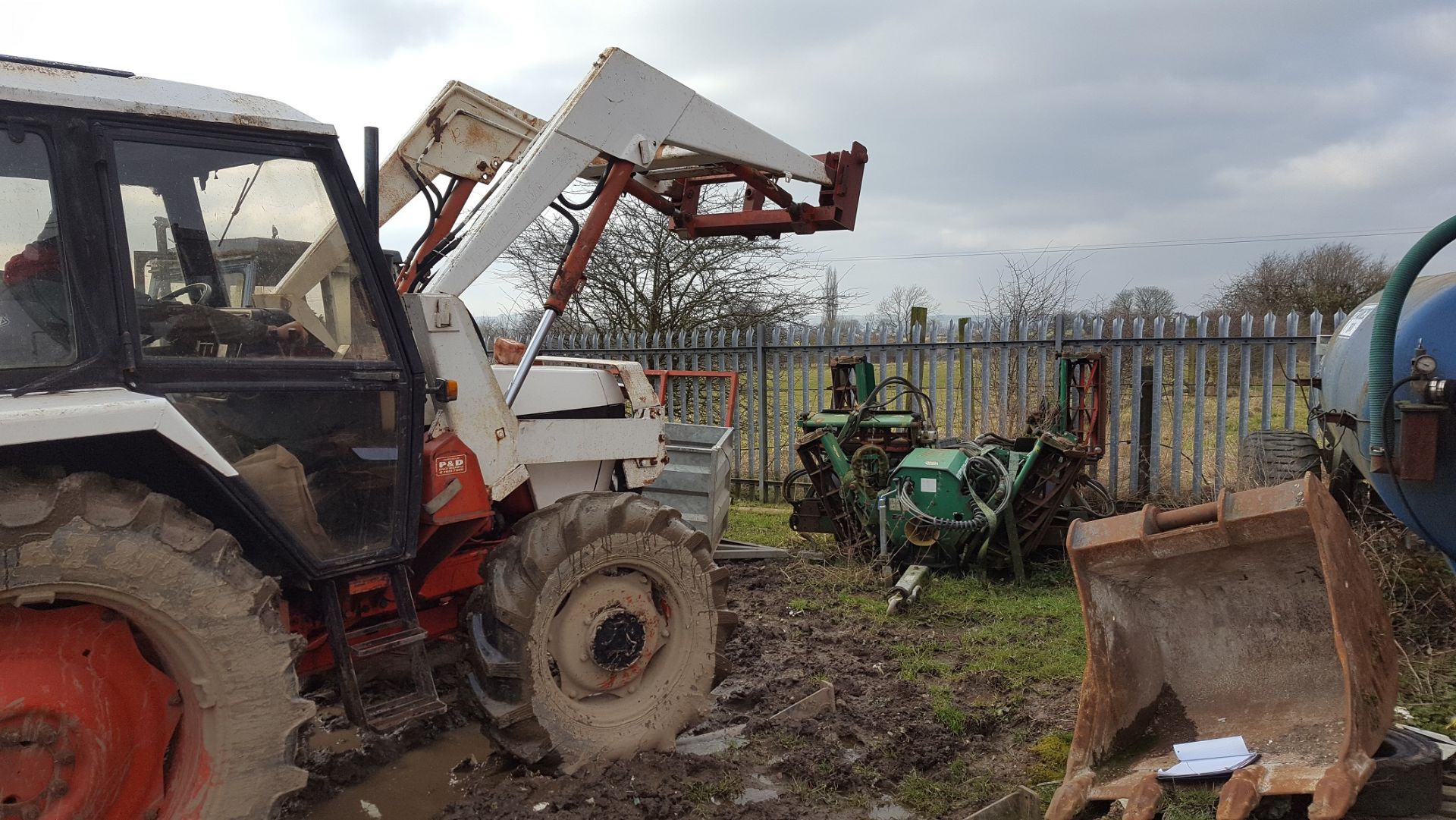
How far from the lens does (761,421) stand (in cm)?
970

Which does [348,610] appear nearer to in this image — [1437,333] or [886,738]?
[886,738]

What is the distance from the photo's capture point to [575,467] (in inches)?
155

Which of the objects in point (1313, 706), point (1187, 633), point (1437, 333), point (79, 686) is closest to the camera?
point (79, 686)

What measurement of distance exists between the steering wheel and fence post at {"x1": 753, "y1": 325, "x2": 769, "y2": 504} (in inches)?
279

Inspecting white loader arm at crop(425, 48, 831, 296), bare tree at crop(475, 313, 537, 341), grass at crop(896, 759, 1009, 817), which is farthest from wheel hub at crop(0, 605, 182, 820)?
bare tree at crop(475, 313, 537, 341)

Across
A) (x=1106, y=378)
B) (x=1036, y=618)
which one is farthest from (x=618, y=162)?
(x=1106, y=378)

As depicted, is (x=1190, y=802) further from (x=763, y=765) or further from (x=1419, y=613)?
(x=1419, y=613)

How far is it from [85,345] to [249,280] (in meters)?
0.49

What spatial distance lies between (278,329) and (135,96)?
741 mm

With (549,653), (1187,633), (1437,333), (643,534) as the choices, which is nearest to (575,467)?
(643,534)

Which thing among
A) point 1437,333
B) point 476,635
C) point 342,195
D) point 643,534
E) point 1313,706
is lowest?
point 1313,706

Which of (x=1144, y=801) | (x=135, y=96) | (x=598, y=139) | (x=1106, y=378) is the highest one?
(x=598, y=139)

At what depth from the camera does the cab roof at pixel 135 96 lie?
2.47 metres

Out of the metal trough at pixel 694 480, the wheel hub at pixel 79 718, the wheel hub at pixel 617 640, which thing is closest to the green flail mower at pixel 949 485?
the metal trough at pixel 694 480
